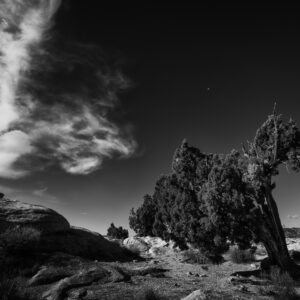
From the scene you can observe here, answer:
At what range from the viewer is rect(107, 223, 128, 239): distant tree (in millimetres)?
64131

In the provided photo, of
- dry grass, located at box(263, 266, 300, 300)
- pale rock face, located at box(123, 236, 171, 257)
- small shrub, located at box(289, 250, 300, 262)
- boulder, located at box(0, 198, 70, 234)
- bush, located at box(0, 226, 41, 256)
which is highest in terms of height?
boulder, located at box(0, 198, 70, 234)

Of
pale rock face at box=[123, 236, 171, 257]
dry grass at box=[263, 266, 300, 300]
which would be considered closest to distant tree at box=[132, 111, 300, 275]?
dry grass at box=[263, 266, 300, 300]

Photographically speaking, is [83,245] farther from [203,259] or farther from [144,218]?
[144,218]

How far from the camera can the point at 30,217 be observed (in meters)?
19.7

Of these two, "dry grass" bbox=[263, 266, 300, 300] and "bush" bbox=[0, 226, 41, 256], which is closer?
"dry grass" bbox=[263, 266, 300, 300]

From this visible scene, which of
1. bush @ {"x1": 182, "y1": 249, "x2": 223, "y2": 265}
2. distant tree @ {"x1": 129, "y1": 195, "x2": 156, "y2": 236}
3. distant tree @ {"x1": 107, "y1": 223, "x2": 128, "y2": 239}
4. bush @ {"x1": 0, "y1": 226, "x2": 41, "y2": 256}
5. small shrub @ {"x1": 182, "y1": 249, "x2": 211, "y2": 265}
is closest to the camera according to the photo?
bush @ {"x1": 0, "y1": 226, "x2": 41, "y2": 256}

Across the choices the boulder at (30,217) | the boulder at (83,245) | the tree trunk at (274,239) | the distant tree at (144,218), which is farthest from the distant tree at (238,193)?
the distant tree at (144,218)

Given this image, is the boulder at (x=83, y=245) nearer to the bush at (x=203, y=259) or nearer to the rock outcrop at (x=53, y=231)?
the rock outcrop at (x=53, y=231)

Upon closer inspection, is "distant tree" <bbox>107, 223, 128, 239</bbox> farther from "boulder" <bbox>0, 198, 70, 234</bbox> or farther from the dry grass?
the dry grass

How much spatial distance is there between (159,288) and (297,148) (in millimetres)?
14816

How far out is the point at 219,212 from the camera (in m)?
15.3

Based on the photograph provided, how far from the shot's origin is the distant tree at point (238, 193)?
50.0 ft

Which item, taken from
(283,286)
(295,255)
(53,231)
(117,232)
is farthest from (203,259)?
(117,232)

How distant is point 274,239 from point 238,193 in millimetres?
4406
